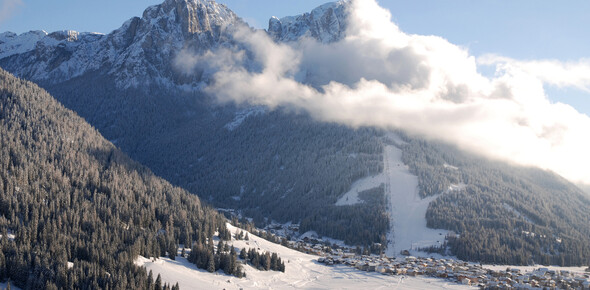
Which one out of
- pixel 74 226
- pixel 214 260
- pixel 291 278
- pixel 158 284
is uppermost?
pixel 74 226

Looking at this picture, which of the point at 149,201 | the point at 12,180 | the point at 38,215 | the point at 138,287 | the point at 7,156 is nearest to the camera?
the point at 138,287

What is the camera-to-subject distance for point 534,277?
610 feet

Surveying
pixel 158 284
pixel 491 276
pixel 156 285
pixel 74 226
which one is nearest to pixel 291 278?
pixel 158 284

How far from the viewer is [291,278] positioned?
17050 centimetres

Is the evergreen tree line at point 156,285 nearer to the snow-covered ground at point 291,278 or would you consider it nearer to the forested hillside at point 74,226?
the forested hillside at point 74,226

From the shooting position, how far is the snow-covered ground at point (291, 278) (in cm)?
14262

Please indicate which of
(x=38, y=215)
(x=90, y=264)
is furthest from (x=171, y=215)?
(x=90, y=264)

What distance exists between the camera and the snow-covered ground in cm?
14262

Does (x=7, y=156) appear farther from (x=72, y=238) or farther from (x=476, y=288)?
(x=476, y=288)

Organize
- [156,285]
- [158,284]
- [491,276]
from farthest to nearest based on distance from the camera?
[491,276]
[158,284]
[156,285]

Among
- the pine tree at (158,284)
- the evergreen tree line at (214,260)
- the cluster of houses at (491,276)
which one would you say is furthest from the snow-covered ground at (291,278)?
the pine tree at (158,284)

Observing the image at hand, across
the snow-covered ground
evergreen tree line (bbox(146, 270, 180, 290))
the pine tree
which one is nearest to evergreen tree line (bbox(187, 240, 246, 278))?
the snow-covered ground

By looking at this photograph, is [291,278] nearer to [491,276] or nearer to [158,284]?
[158,284]

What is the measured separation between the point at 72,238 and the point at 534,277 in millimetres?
153319
